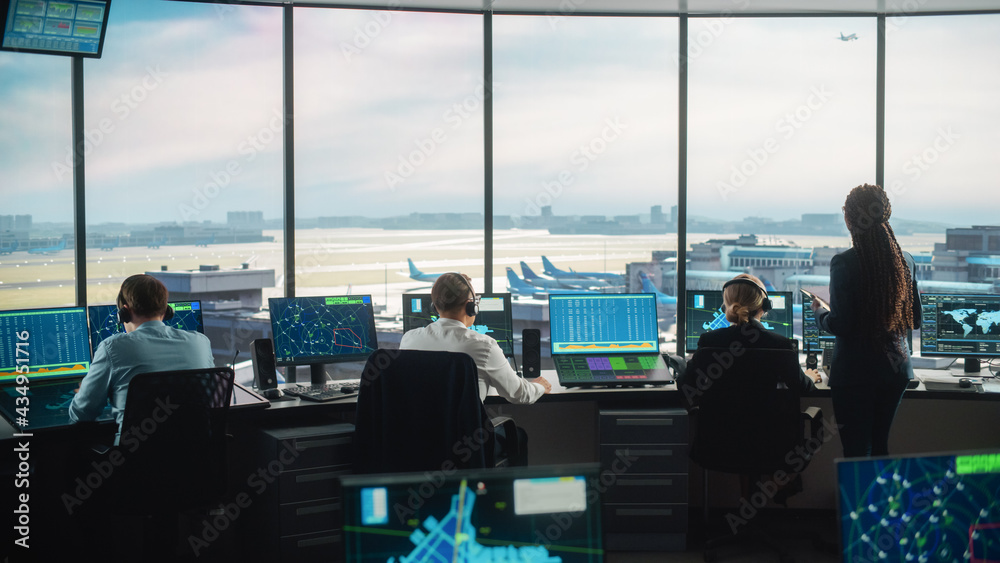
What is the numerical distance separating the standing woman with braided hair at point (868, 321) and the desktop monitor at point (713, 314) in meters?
0.78

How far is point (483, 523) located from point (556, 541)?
0.12 metres

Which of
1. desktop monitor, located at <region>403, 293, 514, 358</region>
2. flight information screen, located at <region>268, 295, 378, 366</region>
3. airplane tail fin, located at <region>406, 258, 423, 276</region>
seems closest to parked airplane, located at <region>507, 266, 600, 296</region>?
desktop monitor, located at <region>403, 293, 514, 358</region>

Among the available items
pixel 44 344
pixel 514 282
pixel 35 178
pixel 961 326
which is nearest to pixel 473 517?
pixel 44 344

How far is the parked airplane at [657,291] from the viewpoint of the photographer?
451 centimetres

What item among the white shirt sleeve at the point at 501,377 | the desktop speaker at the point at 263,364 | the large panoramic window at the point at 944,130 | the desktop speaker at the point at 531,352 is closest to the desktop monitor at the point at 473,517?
the white shirt sleeve at the point at 501,377

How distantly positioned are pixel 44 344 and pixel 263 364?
Result: 3.29ft

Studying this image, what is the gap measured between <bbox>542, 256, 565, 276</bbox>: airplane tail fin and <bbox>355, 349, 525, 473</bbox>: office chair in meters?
2.07

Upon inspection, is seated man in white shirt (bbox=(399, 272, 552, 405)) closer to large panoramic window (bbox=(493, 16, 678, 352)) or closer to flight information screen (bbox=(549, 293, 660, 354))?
flight information screen (bbox=(549, 293, 660, 354))

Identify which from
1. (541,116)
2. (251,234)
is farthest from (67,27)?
(541,116)

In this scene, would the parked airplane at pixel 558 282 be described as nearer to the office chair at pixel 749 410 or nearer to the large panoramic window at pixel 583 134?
the large panoramic window at pixel 583 134

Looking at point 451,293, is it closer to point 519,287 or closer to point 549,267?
point 519,287

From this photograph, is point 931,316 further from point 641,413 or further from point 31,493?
point 31,493

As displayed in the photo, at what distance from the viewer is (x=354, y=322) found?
4.02 metres

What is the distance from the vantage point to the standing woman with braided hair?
3320 millimetres
